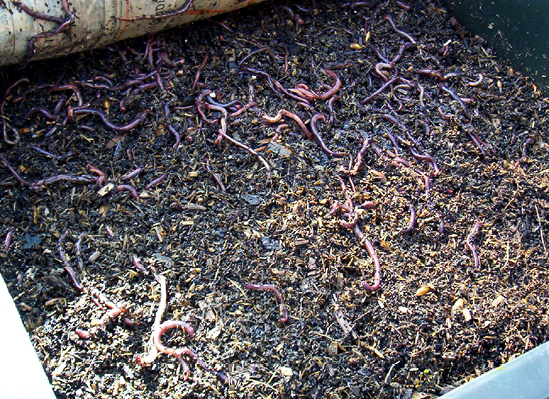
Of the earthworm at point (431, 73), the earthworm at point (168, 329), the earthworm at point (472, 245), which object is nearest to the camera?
the earthworm at point (168, 329)

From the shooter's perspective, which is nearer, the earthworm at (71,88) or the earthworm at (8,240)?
the earthworm at (8,240)

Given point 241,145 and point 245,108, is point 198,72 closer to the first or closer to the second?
point 245,108

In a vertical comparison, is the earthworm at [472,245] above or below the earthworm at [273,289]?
above

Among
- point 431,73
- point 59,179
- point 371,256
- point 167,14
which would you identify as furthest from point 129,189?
point 431,73

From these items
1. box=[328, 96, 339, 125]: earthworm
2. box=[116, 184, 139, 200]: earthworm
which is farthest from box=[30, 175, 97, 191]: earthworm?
box=[328, 96, 339, 125]: earthworm

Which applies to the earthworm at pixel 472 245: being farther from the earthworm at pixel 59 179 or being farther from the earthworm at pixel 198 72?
the earthworm at pixel 59 179

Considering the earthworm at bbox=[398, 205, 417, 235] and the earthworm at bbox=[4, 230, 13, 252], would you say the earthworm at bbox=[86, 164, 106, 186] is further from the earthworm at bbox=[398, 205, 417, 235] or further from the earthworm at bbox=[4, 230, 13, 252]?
the earthworm at bbox=[398, 205, 417, 235]

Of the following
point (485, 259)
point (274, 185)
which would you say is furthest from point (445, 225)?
point (274, 185)

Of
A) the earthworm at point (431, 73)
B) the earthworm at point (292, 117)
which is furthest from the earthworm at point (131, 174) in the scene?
the earthworm at point (431, 73)

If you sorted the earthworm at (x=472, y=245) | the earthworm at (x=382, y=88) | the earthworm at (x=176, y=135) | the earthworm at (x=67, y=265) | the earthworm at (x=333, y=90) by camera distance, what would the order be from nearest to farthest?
the earthworm at (x=67, y=265) < the earthworm at (x=472, y=245) < the earthworm at (x=176, y=135) < the earthworm at (x=333, y=90) < the earthworm at (x=382, y=88)
